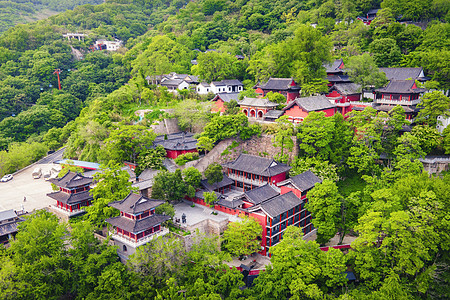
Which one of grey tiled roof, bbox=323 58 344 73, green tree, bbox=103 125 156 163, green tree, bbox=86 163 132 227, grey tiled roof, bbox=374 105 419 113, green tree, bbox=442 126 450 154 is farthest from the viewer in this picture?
grey tiled roof, bbox=323 58 344 73

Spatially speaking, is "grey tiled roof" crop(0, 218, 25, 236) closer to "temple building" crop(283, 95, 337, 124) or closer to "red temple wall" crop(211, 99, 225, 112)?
"red temple wall" crop(211, 99, 225, 112)

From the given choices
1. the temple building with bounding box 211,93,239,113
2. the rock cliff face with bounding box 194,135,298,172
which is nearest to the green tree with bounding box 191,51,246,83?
the temple building with bounding box 211,93,239,113

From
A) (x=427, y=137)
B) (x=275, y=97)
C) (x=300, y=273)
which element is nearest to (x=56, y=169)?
(x=275, y=97)

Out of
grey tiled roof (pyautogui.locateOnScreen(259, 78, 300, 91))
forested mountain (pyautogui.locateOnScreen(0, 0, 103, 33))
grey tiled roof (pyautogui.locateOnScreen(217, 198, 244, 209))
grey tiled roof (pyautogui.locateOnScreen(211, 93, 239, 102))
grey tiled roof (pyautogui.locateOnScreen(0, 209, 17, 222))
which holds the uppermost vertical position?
forested mountain (pyautogui.locateOnScreen(0, 0, 103, 33))

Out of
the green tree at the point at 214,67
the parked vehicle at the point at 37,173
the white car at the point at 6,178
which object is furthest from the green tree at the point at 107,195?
the green tree at the point at 214,67

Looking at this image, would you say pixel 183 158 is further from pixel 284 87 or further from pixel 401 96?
pixel 401 96

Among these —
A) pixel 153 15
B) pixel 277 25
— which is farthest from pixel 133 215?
pixel 153 15

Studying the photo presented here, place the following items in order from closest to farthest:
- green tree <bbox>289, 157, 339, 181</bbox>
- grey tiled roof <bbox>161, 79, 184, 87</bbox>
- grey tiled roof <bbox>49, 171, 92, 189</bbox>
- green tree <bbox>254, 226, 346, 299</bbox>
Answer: green tree <bbox>254, 226, 346, 299</bbox> < grey tiled roof <bbox>49, 171, 92, 189</bbox> < green tree <bbox>289, 157, 339, 181</bbox> < grey tiled roof <bbox>161, 79, 184, 87</bbox>
